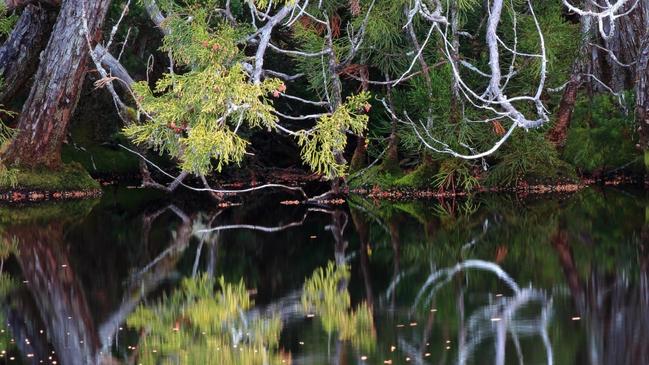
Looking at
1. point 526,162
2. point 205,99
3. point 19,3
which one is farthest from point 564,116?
point 19,3

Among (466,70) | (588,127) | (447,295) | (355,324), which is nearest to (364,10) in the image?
(466,70)

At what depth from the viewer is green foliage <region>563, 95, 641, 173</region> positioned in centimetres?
1855

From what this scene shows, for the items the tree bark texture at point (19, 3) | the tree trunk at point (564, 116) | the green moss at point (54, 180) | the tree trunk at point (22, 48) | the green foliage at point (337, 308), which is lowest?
the green foliage at point (337, 308)

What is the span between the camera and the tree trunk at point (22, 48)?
60.0 ft

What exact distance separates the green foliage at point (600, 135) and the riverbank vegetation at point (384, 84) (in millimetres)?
21

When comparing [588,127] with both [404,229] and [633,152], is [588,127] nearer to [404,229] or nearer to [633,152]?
[633,152]

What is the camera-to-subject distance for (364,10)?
16.2 m

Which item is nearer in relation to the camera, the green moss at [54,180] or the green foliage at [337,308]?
the green foliage at [337,308]

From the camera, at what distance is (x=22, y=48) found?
18297 millimetres

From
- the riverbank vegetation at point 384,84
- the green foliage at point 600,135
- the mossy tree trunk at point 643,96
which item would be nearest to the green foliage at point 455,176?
the riverbank vegetation at point 384,84

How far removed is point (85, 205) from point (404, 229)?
5.12 meters

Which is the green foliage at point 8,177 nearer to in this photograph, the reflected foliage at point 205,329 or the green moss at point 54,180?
the green moss at point 54,180

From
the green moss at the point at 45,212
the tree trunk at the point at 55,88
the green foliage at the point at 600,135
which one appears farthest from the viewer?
the green foliage at the point at 600,135

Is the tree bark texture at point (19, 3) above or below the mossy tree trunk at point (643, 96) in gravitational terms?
above
